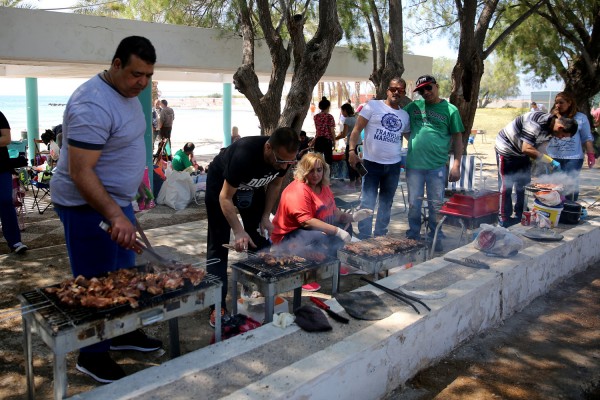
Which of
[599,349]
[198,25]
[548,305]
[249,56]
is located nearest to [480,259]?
[548,305]

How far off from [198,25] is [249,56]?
11.7 feet

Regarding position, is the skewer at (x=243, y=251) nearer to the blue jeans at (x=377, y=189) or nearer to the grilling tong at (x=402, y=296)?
the grilling tong at (x=402, y=296)

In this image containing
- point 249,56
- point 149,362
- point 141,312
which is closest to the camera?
point 141,312

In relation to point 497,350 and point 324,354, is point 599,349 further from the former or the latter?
point 324,354

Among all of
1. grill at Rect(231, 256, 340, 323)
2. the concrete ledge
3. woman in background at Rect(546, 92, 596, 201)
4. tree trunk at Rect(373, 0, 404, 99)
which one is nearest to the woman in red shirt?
tree trunk at Rect(373, 0, 404, 99)

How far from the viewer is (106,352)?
3037mm

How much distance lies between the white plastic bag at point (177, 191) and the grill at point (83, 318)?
615 centimetres

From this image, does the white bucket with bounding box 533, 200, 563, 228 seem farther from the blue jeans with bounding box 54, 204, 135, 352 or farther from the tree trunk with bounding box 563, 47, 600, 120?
the tree trunk with bounding box 563, 47, 600, 120

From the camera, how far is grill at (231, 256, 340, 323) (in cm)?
331

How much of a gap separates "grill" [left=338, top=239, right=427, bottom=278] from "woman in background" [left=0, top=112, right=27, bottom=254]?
12.4 ft

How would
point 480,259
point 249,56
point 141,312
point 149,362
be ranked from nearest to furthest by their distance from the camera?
point 141,312
point 149,362
point 480,259
point 249,56

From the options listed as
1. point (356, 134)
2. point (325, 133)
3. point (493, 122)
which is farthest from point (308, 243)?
point (493, 122)

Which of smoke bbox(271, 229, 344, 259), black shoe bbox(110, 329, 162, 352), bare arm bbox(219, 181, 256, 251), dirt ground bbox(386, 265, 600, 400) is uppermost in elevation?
bare arm bbox(219, 181, 256, 251)

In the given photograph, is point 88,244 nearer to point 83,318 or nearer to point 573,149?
point 83,318
